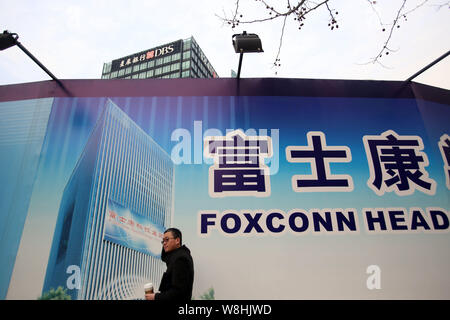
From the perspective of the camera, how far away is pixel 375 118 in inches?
185

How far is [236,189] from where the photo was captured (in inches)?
167

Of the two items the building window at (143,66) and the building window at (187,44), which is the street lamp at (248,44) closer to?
the building window at (187,44)

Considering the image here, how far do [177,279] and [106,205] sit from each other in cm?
187

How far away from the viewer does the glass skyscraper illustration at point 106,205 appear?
3.68 m

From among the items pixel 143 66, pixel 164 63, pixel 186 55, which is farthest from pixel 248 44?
pixel 143 66

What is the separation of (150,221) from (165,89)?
79.5 inches

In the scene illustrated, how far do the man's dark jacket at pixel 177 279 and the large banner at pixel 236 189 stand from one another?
1.39 m

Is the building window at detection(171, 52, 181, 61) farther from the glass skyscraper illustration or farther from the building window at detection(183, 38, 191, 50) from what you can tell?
the glass skyscraper illustration

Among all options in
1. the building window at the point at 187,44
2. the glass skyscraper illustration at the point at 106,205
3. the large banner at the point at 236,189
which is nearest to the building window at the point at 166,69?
the building window at the point at 187,44

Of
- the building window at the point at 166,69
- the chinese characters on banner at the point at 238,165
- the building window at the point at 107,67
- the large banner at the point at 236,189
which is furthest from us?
the building window at the point at 107,67

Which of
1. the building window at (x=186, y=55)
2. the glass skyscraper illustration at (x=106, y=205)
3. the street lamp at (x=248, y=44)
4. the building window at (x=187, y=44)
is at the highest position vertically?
the building window at (x=187, y=44)

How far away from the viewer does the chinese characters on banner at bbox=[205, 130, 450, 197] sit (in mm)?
4281
